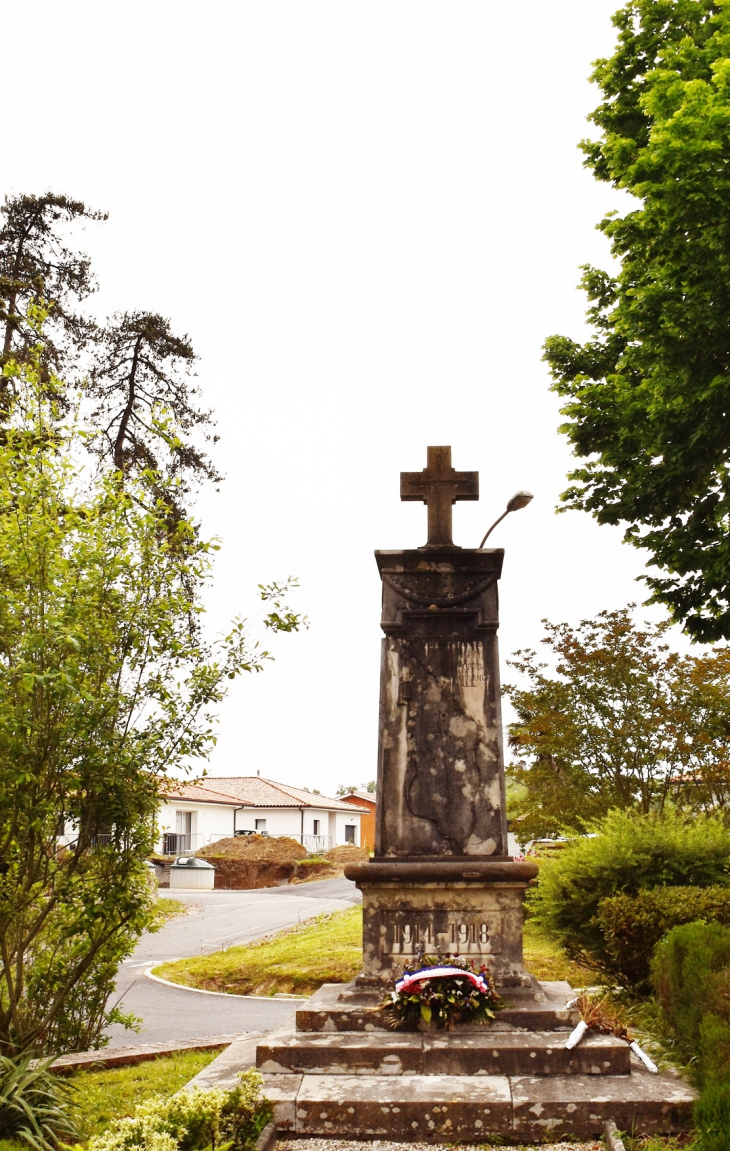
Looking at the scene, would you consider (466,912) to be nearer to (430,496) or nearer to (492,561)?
(492,561)

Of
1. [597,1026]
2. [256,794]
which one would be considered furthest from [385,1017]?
[256,794]

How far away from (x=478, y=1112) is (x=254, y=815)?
53811 millimetres

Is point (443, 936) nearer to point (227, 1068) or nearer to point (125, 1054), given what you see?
point (227, 1068)

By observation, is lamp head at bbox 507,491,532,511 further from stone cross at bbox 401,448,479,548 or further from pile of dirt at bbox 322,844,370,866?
pile of dirt at bbox 322,844,370,866

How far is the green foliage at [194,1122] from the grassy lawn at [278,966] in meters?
6.71

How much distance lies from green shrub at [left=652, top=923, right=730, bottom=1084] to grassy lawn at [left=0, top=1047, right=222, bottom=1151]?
336 cm

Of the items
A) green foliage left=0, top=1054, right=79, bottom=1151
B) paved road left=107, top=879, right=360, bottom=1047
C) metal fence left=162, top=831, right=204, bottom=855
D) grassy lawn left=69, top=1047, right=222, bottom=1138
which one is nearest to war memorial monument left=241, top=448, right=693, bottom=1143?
grassy lawn left=69, top=1047, right=222, bottom=1138

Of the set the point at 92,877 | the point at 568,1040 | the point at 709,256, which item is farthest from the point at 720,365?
the point at 92,877

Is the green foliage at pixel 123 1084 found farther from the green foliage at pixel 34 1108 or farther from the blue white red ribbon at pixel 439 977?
the blue white red ribbon at pixel 439 977

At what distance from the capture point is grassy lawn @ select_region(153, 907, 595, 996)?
11.9 m

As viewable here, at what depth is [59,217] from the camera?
59.6 ft

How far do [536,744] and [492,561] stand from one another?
46.7 feet

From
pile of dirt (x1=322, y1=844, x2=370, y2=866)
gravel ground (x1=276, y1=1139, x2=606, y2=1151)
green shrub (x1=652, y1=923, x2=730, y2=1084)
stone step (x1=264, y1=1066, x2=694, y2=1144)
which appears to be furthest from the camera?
pile of dirt (x1=322, y1=844, x2=370, y2=866)

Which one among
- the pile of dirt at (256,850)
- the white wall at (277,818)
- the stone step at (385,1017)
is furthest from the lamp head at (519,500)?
the white wall at (277,818)
